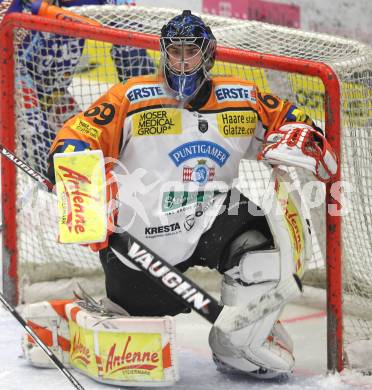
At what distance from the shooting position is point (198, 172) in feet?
10.7

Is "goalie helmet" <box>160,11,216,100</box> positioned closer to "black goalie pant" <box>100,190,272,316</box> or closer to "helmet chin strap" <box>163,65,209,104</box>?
"helmet chin strap" <box>163,65,209,104</box>

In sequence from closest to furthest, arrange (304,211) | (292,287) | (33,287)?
(292,287)
(304,211)
(33,287)

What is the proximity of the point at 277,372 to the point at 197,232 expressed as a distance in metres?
0.48

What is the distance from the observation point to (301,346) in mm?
3746

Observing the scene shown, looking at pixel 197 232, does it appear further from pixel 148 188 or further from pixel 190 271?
pixel 190 271

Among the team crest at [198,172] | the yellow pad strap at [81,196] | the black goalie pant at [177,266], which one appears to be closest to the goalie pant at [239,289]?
the black goalie pant at [177,266]

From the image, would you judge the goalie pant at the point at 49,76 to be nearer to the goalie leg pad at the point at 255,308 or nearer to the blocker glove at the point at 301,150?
the blocker glove at the point at 301,150

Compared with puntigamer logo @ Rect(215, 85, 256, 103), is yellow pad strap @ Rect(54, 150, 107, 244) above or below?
below

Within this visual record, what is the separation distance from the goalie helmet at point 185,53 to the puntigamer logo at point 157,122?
7 cm

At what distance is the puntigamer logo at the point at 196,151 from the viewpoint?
3.25m

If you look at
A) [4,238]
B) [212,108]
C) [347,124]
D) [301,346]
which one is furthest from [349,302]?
[4,238]

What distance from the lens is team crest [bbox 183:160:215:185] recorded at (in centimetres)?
327

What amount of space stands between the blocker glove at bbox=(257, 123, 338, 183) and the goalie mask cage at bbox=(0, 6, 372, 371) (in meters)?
0.11

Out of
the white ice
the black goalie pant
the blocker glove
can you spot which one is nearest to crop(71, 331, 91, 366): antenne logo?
the white ice
